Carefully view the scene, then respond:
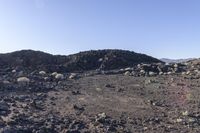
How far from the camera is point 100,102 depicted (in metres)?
31.5

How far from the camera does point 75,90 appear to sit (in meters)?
35.2

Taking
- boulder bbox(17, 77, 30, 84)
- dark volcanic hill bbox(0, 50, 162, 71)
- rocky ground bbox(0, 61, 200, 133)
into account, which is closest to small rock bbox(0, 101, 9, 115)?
rocky ground bbox(0, 61, 200, 133)

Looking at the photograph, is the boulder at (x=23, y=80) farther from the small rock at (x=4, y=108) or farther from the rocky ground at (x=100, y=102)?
the small rock at (x=4, y=108)

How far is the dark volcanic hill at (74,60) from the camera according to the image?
1944 inches

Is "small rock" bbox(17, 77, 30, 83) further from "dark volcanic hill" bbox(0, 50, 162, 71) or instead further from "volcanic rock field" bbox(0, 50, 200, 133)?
"dark volcanic hill" bbox(0, 50, 162, 71)

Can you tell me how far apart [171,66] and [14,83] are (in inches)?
694

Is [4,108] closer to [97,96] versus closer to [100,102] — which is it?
[100,102]

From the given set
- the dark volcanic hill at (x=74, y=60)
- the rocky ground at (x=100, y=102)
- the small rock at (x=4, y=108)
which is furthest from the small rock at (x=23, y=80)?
the dark volcanic hill at (x=74, y=60)

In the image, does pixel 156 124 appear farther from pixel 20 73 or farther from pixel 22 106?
pixel 20 73

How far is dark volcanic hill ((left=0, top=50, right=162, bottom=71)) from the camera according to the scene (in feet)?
162

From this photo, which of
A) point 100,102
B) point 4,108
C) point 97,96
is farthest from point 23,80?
point 4,108

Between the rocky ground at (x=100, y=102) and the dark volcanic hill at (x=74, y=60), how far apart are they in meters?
4.42

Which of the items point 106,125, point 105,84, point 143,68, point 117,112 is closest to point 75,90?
point 105,84

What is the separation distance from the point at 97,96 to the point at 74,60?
18.4 m
